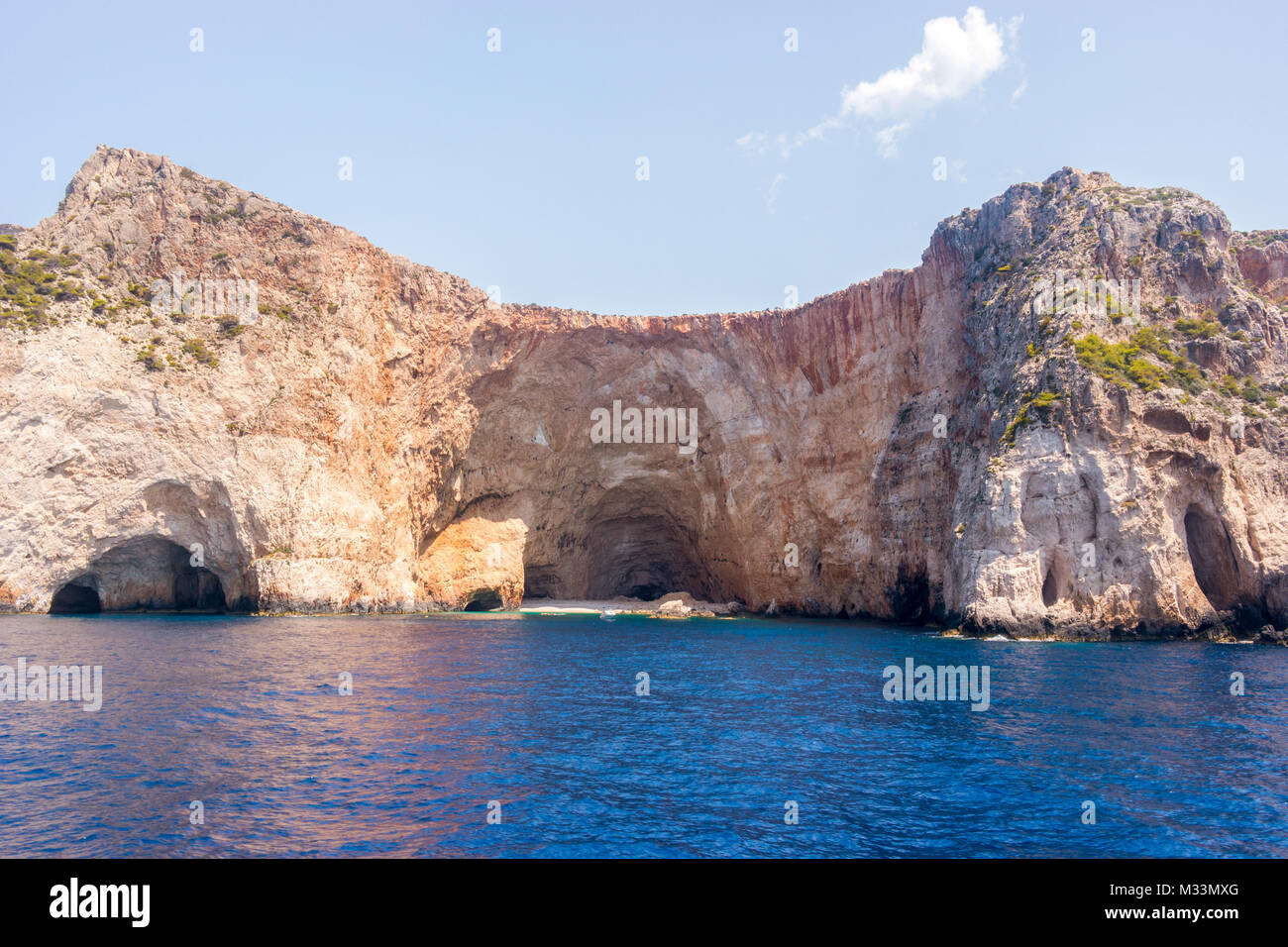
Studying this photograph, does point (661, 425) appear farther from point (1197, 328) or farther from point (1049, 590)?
point (1197, 328)

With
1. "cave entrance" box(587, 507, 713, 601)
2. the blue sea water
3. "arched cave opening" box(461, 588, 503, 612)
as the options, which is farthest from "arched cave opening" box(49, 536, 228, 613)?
"cave entrance" box(587, 507, 713, 601)

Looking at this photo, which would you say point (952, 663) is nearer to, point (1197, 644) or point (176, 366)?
point (1197, 644)

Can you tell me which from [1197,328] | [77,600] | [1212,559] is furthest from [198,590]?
[1197,328]

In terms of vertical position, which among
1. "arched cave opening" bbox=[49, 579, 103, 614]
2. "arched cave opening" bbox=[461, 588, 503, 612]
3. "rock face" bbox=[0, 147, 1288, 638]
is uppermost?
"rock face" bbox=[0, 147, 1288, 638]

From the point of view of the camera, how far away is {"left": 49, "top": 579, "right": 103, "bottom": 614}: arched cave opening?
54.2 metres

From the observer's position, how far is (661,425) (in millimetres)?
67750

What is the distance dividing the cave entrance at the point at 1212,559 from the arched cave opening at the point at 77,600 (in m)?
69.8

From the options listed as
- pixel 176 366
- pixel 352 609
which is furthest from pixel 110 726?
pixel 176 366

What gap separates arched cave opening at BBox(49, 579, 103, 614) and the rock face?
0.72 ft

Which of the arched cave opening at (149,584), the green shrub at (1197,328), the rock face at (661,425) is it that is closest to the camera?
the rock face at (661,425)

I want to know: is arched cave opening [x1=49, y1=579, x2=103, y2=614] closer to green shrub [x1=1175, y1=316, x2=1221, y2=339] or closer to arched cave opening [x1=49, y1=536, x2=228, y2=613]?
arched cave opening [x1=49, y1=536, x2=228, y2=613]

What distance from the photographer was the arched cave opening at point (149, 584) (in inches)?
2116

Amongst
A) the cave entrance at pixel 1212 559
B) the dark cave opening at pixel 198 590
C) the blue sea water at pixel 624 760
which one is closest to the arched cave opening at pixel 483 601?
the dark cave opening at pixel 198 590

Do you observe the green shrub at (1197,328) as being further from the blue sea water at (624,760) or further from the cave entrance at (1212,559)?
the blue sea water at (624,760)
